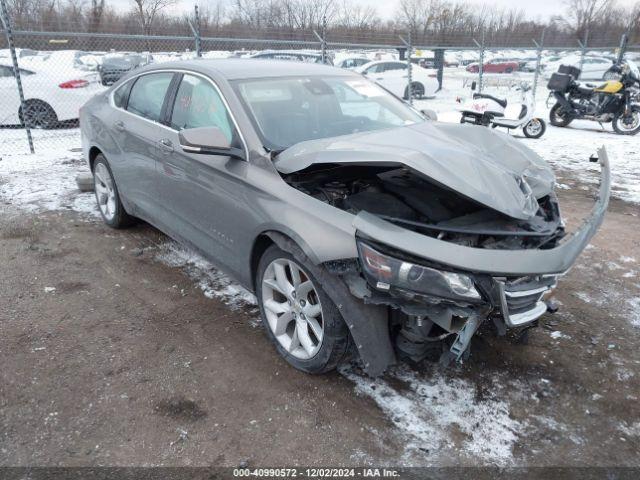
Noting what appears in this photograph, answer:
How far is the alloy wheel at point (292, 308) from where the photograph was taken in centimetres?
280

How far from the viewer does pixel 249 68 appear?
12.2 feet

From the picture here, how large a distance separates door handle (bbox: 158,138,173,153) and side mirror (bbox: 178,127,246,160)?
2.35 ft

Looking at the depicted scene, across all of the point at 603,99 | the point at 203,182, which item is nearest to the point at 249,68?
the point at 203,182

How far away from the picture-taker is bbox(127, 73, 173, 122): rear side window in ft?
13.2

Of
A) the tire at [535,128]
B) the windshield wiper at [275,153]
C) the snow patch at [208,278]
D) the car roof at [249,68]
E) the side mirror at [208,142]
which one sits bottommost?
the snow patch at [208,278]

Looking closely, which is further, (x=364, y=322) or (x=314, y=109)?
(x=314, y=109)

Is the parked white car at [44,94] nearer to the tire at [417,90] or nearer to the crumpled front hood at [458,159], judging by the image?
the crumpled front hood at [458,159]

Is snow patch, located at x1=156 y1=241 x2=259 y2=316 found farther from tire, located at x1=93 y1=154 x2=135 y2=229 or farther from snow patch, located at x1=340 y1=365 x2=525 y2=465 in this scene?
snow patch, located at x1=340 y1=365 x2=525 y2=465

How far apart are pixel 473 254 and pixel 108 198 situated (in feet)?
13.3

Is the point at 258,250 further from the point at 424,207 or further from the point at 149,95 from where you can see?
the point at 149,95

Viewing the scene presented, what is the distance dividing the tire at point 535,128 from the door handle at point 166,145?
879 centimetres

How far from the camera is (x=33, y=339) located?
10.9 feet

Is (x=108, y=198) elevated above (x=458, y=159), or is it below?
below

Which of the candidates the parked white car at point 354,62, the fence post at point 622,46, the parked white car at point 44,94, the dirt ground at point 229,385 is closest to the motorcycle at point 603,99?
the fence post at point 622,46
